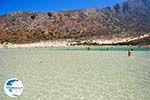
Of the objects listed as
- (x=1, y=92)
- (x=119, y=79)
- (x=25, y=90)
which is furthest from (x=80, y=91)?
(x=119, y=79)

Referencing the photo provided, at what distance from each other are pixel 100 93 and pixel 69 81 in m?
4.19

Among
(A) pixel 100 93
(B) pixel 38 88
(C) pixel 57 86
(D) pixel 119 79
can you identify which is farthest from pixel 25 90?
(D) pixel 119 79

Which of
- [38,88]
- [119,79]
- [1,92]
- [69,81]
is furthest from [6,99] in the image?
[119,79]

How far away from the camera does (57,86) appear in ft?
57.1

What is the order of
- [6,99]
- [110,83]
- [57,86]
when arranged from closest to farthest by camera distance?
[6,99] → [57,86] → [110,83]

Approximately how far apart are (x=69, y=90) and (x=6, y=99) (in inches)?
138

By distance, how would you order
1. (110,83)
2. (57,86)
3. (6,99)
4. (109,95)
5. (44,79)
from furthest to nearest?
(44,79)
(110,83)
(57,86)
(109,95)
(6,99)

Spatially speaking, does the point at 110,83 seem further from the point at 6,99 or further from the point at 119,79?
the point at 6,99

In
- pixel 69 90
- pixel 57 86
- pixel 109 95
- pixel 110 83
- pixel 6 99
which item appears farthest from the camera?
pixel 110 83

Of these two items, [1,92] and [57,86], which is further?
[57,86]

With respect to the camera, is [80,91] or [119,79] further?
[119,79]

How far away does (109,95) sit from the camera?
49.6 ft

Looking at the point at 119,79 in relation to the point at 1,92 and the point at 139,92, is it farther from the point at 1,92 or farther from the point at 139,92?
the point at 1,92

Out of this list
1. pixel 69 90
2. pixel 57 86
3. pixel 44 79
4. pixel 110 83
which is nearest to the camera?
pixel 69 90
